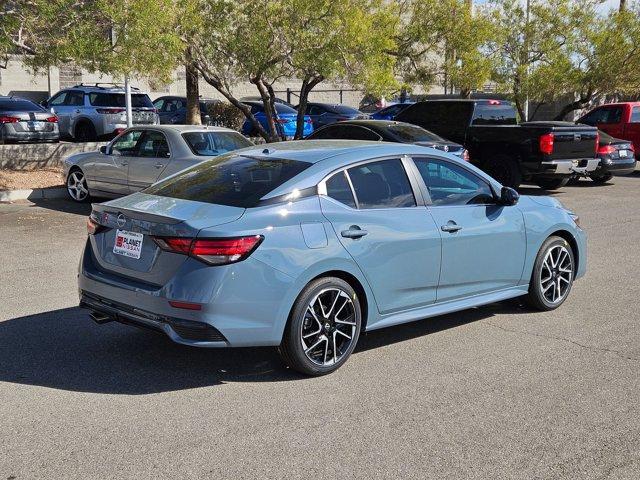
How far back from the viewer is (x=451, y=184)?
6465 mm

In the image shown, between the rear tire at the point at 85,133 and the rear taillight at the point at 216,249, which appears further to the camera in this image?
the rear tire at the point at 85,133

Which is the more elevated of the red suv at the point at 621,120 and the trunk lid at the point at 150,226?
the red suv at the point at 621,120

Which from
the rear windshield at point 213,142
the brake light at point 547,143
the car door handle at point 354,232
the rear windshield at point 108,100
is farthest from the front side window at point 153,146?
the rear windshield at point 108,100

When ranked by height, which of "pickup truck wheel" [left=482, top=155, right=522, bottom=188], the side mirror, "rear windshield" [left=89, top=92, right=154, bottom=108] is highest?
"rear windshield" [left=89, top=92, right=154, bottom=108]

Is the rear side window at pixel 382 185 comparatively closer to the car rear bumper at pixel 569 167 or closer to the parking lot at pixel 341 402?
the parking lot at pixel 341 402

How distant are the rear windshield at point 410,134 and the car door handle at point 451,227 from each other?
823 cm

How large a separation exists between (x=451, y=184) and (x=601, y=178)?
1303 cm

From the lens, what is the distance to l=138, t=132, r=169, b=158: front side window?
12336mm

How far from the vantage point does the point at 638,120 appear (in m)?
21.0

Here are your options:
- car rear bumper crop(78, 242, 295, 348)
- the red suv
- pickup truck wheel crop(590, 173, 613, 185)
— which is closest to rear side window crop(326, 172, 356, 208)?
car rear bumper crop(78, 242, 295, 348)

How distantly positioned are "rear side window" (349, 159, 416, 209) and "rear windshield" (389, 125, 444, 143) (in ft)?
27.3

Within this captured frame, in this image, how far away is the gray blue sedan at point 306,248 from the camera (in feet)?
16.3

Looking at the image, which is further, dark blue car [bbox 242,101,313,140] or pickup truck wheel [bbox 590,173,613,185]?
dark blue car [bbox 242,101,313,140]

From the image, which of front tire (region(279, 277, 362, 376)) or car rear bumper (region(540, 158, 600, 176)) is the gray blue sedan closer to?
front tire (region(279, 277, 362, 376))
